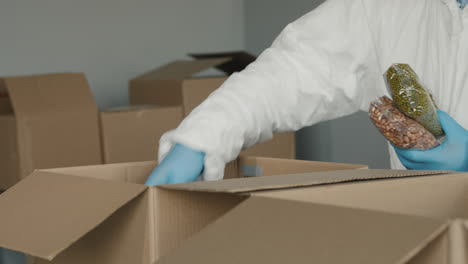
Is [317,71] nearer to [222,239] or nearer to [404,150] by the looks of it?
Answer: [404,150]

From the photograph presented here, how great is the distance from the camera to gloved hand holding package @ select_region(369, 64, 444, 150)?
0.95m

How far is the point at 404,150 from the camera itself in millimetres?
1031

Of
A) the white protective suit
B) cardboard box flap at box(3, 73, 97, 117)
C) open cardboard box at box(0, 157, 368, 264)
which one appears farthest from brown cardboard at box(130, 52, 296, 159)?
open cardboard box at box(0, 157, 368, 264)

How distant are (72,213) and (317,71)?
0.72m

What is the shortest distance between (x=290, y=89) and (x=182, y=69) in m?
1.15

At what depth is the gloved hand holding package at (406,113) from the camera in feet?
3.11

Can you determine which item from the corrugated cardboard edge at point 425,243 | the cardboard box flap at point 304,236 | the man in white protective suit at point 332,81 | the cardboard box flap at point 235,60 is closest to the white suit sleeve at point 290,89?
the man in white protective suit at point 332,81

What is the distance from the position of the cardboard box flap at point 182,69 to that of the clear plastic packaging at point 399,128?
50.6 inches

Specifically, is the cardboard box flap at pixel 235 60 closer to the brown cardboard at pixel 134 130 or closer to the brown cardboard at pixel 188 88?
the brown cardboard at pixel 188 88

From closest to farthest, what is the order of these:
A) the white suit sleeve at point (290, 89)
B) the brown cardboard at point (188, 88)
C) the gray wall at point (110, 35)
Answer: the white suit sleeve at point (290, 89) → the brown cardboard at point (188, 88) → the gray wall at point (110, 35)

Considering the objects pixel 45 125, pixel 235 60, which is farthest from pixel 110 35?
pixel 45 125

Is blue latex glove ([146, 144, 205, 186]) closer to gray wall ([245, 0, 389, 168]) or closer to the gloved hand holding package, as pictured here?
the gloved hand holding package

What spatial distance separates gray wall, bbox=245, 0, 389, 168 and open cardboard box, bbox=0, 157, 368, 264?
191cm

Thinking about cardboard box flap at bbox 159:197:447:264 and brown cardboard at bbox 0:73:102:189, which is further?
brown cardboard at bbox 0:73:102:189
